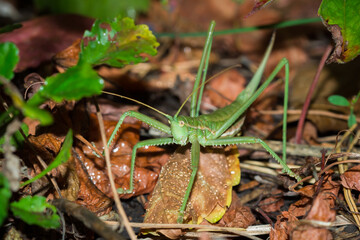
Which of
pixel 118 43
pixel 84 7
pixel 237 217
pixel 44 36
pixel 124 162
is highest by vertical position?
pixel 84 7

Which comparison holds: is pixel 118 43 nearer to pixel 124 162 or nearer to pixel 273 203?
pixel 124 162

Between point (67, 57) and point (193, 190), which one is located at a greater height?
point (67, 57)

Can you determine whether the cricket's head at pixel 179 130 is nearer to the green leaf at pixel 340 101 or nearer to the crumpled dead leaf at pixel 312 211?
the crumpled dead leaf at pixel 312 211

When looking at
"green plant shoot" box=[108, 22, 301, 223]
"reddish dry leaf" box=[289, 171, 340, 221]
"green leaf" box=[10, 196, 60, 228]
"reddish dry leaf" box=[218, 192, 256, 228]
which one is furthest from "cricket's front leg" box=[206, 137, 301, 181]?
"green leaf" box=[10, 196, 60, 228]

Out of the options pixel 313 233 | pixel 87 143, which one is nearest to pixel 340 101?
pixel 313 233

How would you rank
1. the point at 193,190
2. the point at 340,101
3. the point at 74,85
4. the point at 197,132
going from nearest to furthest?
the point at 74,85 → the point at 193,190 → the point at 197,132 → the point at 340,101

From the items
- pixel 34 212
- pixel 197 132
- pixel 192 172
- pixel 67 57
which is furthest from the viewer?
pixel 67 57
